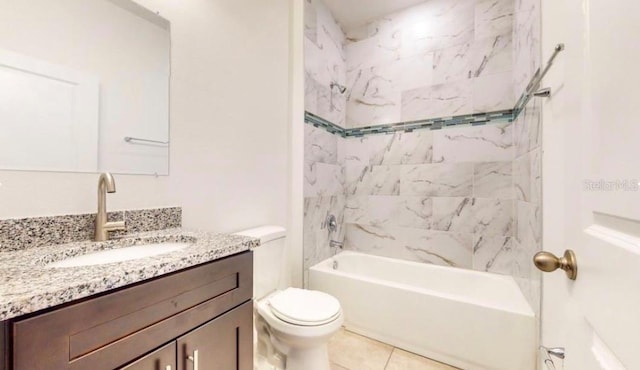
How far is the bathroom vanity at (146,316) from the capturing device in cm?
51

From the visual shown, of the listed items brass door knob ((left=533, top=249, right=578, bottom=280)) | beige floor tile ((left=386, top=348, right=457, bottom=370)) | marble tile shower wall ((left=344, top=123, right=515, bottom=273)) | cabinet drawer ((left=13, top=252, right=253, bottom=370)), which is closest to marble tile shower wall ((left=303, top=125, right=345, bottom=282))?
marble tile shower wall ((left=344, top=123, right=515, bottom=273))

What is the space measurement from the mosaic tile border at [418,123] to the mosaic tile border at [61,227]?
1.45 metres

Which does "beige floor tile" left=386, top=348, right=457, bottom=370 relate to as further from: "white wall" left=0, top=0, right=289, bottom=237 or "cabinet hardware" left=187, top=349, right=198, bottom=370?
"cabinet hardware" left=187, top=349, right=198, bottom=370

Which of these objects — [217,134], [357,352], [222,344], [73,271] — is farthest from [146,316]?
[357,352]

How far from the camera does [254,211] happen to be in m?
1.71

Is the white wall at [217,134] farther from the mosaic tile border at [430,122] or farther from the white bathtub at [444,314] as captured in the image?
the white bathtub at [444,314]

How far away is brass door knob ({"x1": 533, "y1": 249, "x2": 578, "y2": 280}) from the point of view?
564 millimetres

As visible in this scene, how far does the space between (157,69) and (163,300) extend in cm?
104

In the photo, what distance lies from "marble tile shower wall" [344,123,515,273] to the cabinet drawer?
198cm

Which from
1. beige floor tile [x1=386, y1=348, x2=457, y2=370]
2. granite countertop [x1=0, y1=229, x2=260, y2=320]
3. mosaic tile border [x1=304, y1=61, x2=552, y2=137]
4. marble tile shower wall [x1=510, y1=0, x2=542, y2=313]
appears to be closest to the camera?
granite countertop [x1=0, y1=229, x2=260, y2=320]

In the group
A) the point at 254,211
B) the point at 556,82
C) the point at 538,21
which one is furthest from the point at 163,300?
the point at 538,21

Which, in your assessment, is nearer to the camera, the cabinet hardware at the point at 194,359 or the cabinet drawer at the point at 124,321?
the cabinet drawer at the point at 124,321

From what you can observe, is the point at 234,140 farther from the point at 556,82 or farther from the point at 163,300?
the point at 556,82

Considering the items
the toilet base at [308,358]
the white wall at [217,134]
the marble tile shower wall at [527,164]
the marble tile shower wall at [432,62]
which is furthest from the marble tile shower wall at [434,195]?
the toilet base at [308,358]
